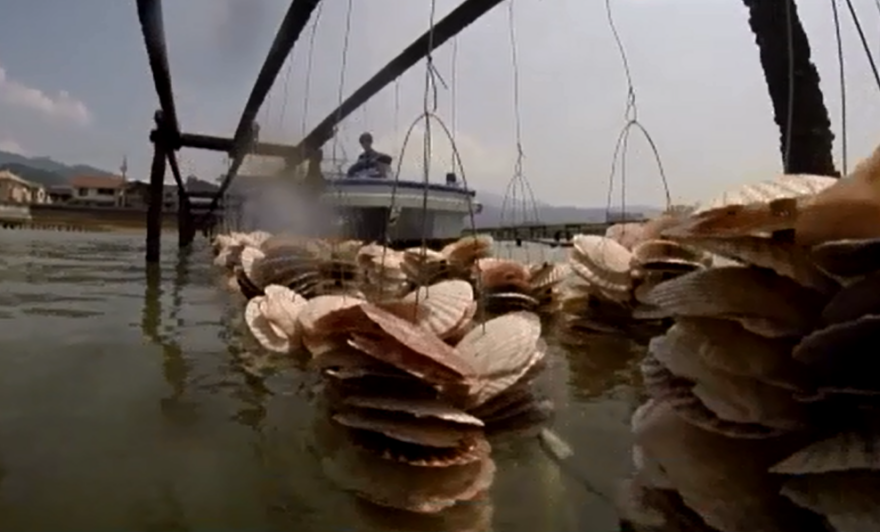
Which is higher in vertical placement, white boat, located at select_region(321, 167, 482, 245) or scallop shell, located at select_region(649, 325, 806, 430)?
white boat, located at select_region(321, 167, 482, 245)

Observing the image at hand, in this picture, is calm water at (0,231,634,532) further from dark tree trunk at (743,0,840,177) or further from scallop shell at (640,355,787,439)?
dark tree trunk at (743,0,840,177)

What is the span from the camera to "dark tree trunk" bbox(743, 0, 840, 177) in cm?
263

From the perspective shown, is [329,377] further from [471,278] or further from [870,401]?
[471,278]

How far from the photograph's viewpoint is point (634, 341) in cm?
312

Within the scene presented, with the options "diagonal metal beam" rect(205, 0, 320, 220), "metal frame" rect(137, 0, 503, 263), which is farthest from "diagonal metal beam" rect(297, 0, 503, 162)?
"diagonal metal beam" rect(205, 0, 320, 220)

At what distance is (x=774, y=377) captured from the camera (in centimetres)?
108

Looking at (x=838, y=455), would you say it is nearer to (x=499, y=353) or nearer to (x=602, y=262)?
(x=499, y=353)

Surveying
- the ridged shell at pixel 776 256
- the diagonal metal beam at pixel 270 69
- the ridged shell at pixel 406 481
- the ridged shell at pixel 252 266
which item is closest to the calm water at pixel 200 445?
the ridged shell at pixel 406 481

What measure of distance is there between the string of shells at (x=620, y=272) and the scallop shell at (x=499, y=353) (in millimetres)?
969

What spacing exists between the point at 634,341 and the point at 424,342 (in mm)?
1763

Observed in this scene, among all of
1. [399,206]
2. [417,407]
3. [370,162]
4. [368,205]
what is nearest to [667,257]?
[417,407]

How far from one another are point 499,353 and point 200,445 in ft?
2.50

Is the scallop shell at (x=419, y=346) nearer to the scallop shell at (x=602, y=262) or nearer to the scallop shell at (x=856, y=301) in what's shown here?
the scallop shell at (x=856, y=301)

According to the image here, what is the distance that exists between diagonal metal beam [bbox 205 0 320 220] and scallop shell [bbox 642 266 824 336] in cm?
426
